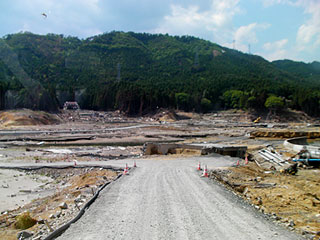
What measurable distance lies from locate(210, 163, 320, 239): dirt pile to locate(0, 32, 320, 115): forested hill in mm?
86961

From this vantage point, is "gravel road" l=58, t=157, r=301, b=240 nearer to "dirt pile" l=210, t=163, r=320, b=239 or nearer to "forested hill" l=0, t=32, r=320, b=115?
"dirt pile" l=210, t=163, r=320, b=239

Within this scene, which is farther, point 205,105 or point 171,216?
point 205,105

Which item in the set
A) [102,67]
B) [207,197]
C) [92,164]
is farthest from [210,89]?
[207,197]

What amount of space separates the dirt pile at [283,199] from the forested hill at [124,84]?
285ft

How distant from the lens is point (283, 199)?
1254 centimetres

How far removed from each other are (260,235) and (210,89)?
379 ft

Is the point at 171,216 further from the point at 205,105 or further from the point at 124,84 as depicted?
the point at 124,84

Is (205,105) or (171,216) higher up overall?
(205,105)

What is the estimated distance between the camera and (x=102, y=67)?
7072 inches

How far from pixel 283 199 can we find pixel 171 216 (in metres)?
6.37

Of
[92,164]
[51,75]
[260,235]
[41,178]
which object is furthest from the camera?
[51,75]

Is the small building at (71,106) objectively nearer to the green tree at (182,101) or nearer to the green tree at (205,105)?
the green tree at (182,101)

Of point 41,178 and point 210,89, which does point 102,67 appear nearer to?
point 210,89

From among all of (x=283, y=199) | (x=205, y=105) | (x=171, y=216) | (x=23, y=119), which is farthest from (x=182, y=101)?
(x=171, y=216)
